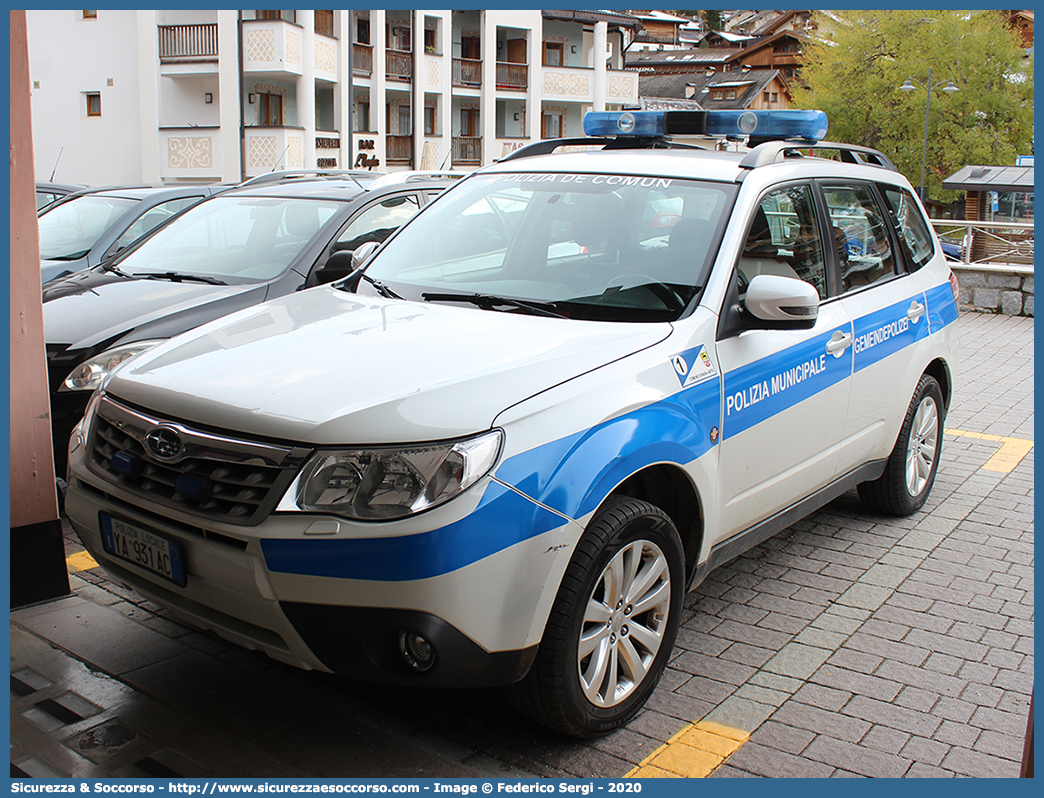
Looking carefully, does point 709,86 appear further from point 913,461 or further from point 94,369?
point 94,369

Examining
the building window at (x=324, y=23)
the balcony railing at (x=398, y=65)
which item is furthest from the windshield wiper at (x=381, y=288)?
the balcony railing at (x=398, y=65)

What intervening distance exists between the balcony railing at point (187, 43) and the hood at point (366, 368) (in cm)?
A: 2988

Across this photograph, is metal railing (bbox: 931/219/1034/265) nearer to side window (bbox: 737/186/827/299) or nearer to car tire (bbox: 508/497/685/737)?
side window (bbox: 737/186/827/299)

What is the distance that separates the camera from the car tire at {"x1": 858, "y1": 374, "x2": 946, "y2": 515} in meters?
5.07

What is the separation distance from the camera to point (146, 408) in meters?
3.00

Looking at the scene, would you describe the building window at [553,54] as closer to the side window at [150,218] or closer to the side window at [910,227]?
the side window at [150,218]

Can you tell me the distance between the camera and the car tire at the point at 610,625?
113 inches

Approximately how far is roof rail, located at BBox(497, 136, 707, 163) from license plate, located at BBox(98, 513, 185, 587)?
104 inches

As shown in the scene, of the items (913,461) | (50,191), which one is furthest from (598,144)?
(50,191)

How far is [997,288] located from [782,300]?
37.3 ft

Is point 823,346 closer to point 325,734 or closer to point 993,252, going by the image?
point 325,734

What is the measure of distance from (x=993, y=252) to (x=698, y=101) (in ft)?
194

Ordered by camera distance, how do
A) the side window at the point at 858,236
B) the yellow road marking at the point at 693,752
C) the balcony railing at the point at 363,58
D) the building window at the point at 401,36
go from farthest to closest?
the building window at the point at 401,36
the balcony railing at the point at 363,58
the side window at the point at 858,236
the yellow road marking at the point at 693,752

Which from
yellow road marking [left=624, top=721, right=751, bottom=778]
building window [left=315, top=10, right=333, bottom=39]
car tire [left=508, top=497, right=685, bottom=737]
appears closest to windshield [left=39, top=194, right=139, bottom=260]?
car tire [left=508, top=497, right=685, bottom=737]
